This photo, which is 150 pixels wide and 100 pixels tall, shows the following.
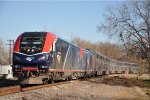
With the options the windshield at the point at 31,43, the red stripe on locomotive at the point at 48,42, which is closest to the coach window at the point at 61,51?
the red stripe on locomotive at the point at 48,42

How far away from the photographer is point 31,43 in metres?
20.8

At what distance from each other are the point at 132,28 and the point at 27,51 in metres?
17.1

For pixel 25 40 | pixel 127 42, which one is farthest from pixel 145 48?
pixel 25 40

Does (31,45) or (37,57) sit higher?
(31,45)

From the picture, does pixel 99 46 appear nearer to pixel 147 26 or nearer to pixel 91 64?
pixel 91 64

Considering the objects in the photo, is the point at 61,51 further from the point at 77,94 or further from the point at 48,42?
the point at 77,94

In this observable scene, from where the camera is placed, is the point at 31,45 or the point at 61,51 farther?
the point at 61,51

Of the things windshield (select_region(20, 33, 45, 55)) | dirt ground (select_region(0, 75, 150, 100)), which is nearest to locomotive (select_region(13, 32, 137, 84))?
windshield (select_region(20, 33, 45, 55))

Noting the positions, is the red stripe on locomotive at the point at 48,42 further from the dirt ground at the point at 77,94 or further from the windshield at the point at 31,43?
the dirt ground at the point at 77,94

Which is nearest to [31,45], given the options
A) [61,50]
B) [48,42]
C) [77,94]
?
[48,42]

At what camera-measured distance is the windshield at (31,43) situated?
67.0ft

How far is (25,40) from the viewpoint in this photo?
2103 cm

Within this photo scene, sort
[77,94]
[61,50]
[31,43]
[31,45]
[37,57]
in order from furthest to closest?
[61,50] → [31,43] → [31,45] → [37,57] → [77,94]

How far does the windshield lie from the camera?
804 inches
